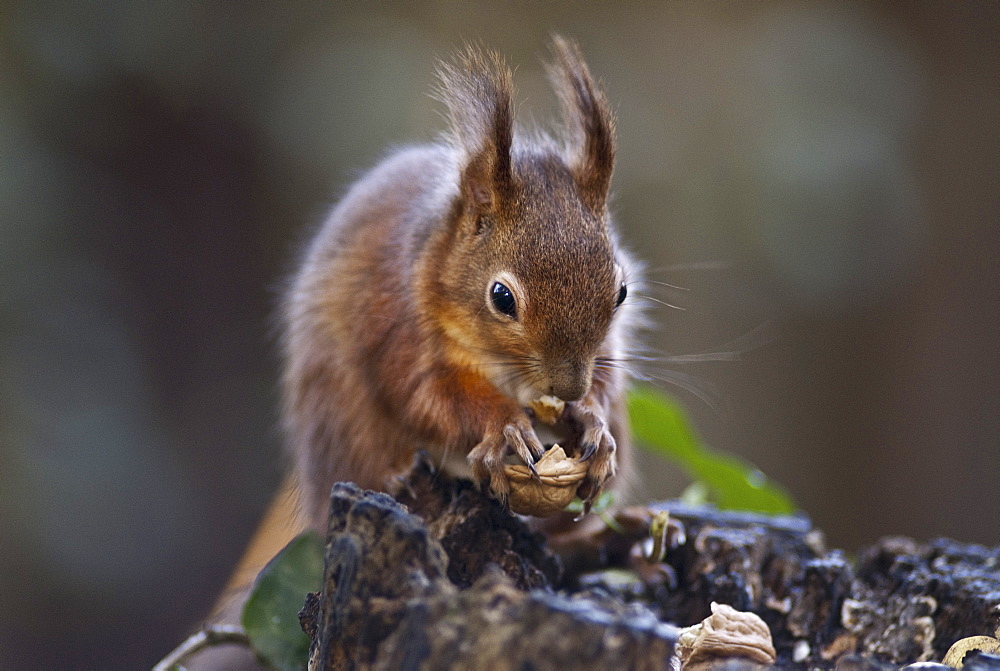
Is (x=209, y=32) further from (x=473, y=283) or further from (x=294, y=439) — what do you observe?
(x=473, y=283)

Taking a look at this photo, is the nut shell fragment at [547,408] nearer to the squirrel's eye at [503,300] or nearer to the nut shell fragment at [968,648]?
the squirrel's eye at [503,300]

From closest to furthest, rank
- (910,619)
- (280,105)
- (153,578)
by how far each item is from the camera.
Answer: (910,619)
(153,578)
(280,105)

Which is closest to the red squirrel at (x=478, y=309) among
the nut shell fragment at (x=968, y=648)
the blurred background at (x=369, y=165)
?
the nut shell fragment at (x=968, y=648)

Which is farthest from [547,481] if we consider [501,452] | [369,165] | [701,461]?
[369,165]

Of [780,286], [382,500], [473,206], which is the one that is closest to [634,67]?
[780,286]

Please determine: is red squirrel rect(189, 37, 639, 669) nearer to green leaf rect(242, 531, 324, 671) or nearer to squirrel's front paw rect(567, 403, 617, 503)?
squirrel's front paw rect(567, 403, 617, 503)

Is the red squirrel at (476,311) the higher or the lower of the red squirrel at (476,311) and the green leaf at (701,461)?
the higher

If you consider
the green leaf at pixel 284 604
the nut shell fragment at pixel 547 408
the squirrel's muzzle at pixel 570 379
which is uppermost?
the squirrel's muzzle at pixel 570 379
